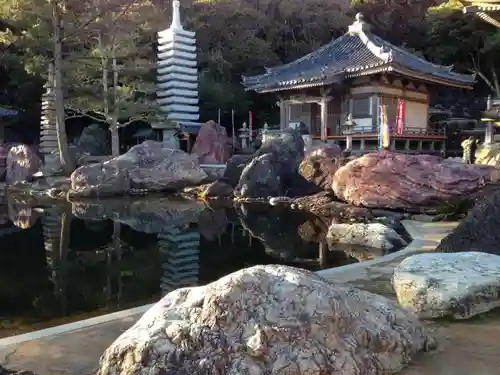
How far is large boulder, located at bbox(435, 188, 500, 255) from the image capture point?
6.59 meters

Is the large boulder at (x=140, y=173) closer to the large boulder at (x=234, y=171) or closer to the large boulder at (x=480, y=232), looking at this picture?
the large boulder at (x=234, y=171)

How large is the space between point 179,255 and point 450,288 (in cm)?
566

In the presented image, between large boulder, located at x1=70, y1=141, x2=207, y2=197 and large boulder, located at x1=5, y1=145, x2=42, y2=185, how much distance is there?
5083mm

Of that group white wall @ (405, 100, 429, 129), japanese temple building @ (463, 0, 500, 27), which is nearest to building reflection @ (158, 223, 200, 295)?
japanese temple building @ (463, 0, 500, 27)

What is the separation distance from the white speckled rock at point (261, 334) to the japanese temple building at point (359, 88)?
813 inches

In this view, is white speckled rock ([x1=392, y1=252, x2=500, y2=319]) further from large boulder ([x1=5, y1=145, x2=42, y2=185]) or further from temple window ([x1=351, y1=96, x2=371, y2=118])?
large boulder ([x1=5, y1=145, x2=42, y2=185])

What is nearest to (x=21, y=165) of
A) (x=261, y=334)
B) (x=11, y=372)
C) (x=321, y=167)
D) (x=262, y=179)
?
(x=262, y=179)

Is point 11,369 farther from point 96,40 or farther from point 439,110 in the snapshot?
point 439,110

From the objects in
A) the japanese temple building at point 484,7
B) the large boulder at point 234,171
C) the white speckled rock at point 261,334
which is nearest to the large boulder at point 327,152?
the large boulder at point 234,171

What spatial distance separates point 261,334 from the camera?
3234 mm

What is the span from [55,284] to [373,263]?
15.0ft

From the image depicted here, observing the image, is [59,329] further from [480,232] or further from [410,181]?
[410,181]

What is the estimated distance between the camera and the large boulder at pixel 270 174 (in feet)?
57.8

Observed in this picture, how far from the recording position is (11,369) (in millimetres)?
3807
